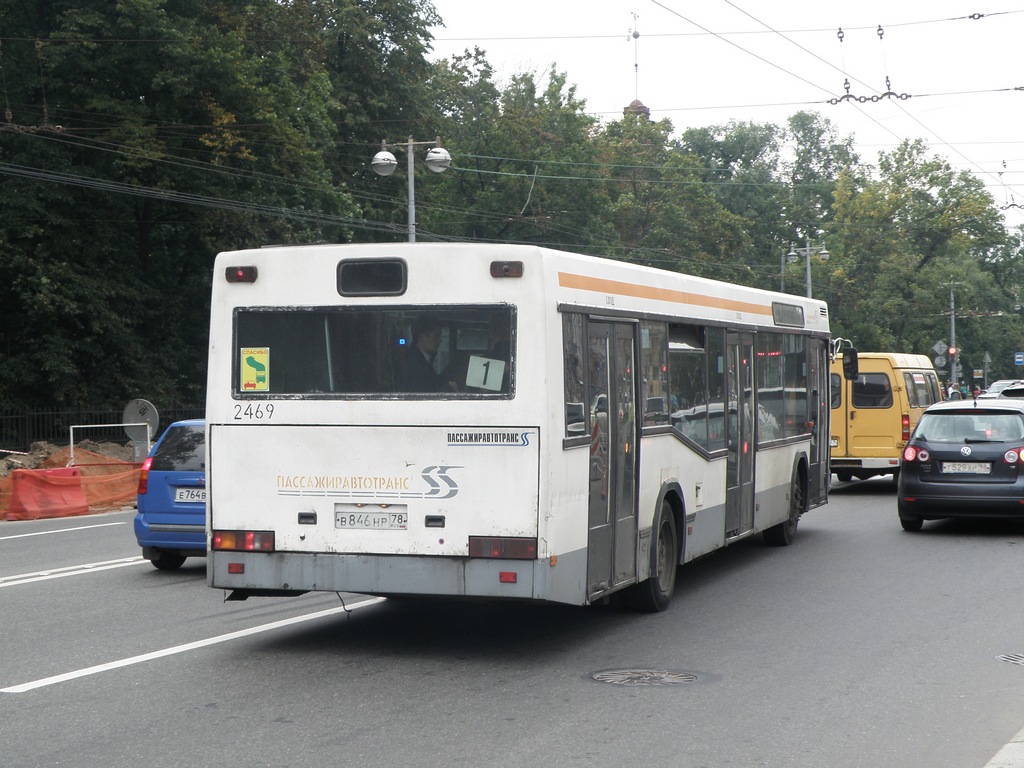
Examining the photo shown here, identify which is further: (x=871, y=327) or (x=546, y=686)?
(x=871, y=327)

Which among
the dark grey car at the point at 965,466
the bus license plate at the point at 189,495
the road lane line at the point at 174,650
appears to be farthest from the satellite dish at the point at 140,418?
the road lane line at the point at 174,650

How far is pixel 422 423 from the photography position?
863 cm

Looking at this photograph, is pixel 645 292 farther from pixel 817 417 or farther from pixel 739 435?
pixel 817 417

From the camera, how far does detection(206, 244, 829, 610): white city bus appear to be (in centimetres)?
845

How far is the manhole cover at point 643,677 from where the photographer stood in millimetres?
7949

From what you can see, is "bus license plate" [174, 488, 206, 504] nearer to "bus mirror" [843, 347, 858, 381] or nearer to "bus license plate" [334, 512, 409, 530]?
"bus license plate" [334, 512, 409, 530]

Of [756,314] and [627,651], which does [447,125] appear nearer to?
[756,314]

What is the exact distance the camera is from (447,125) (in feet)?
178

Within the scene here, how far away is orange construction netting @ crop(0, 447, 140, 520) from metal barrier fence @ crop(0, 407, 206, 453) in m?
7.44

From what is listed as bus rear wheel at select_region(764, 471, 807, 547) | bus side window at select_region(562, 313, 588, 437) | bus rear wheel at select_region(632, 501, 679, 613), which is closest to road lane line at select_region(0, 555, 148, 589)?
bus rear wheel at select_region(632, 501, 679, 613)

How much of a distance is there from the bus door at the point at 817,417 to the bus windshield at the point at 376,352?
853 centimetres

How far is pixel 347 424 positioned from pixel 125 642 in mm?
2230

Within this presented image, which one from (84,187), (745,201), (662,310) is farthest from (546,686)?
(745,201)

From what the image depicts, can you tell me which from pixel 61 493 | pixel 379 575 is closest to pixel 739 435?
pixel 379 575
